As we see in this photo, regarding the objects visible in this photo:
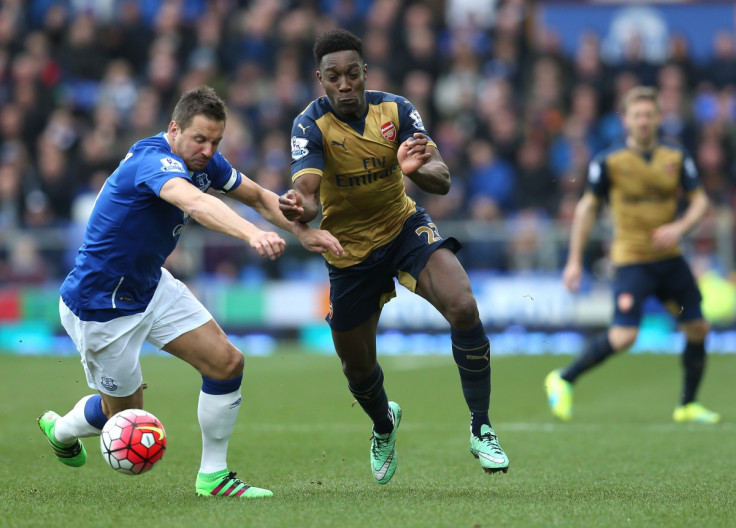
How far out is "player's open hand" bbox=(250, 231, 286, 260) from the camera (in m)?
5.17

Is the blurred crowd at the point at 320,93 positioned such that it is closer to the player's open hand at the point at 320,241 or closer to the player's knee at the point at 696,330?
the player's knee at the point at 696,330

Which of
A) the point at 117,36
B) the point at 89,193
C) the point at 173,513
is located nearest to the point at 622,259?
the point at 173,513

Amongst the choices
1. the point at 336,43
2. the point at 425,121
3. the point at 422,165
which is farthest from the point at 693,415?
the point at 425,121

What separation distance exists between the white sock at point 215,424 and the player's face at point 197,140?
1349 millimetres

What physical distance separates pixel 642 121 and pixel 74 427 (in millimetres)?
5728

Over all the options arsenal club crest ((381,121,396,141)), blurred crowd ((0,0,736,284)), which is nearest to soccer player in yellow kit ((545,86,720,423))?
arsenal club crest ((381,121,396,141))

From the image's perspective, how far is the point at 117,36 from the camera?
21953 millimetres

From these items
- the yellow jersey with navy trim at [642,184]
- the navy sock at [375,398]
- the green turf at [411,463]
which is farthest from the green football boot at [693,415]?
the navy sock at [375,398]

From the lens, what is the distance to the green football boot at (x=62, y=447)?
696 centimetres

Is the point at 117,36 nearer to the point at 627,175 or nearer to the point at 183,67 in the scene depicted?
the point at 183,67

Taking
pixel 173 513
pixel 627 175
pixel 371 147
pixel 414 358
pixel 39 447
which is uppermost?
pixel 371 147

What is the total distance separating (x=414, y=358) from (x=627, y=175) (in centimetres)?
699

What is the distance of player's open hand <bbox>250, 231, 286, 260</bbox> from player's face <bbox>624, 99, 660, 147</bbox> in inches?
218

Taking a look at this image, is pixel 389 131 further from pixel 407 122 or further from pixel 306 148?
pixel 306 148
